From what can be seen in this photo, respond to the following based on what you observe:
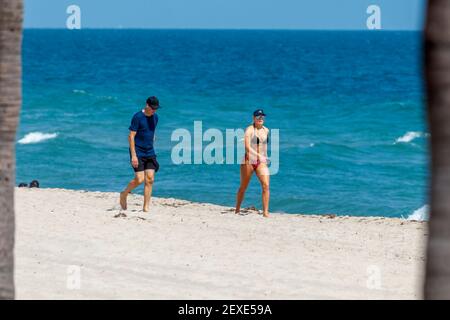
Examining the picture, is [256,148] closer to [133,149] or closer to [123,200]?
[133,149]

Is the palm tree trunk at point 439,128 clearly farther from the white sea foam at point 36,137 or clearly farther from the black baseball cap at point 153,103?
the white sea foam at point 36,137

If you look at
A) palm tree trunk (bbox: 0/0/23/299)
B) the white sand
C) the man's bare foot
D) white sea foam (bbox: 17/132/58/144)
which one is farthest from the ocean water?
the man's bare foot

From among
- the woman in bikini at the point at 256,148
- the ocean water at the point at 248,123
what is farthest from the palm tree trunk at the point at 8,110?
the woman in bikini at the point at 256,148

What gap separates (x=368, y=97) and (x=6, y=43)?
4974 cm

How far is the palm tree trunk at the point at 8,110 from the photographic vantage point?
22.1 feet

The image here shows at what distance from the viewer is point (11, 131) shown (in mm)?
6797

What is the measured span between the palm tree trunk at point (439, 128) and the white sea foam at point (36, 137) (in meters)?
28.8

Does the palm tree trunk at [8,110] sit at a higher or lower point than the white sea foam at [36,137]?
lower

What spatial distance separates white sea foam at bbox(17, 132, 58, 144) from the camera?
33.0 m

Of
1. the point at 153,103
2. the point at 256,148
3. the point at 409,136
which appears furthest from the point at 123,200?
the point at 409,136

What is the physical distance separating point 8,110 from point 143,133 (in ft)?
24.5

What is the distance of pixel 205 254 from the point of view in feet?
39.2
